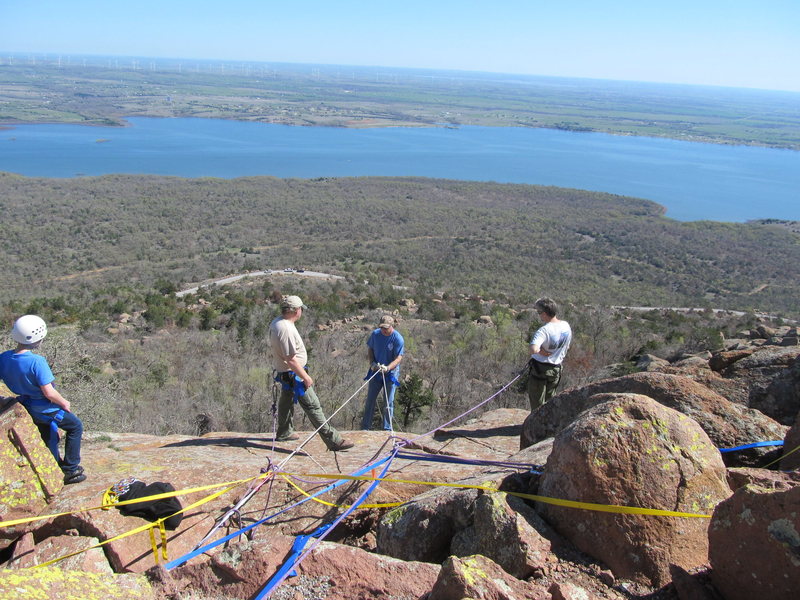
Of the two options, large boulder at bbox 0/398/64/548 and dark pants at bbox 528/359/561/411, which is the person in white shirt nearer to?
dark pants at bbox 528/359/561/411

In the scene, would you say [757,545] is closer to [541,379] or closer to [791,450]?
[791,450]

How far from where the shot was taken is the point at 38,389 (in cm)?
386

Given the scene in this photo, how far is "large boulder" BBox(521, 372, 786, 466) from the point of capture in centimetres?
370

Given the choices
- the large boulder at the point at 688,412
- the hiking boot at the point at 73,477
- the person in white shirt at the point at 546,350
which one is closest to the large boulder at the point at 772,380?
the large boulder at the point at 688,412

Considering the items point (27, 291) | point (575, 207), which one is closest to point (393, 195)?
point (575, 207)

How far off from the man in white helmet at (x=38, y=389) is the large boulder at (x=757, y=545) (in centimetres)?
404

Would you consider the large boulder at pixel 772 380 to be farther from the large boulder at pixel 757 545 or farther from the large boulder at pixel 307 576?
the large boulder at pixel 307 576

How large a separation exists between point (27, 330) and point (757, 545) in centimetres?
443

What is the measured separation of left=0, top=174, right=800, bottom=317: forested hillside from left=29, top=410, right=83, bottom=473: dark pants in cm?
2321

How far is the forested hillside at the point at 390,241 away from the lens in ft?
115

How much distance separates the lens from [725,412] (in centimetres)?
386

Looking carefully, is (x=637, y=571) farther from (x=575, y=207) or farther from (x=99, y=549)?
(x=575, y=207)

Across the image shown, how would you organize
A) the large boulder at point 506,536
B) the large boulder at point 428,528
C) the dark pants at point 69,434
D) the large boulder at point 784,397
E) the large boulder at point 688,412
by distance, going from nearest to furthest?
the large boulder at point 506,536
the large boulder at point 428,528
the large boulder at point 688,412
the dark pants at point 69,434
the large boulder at point 784,397

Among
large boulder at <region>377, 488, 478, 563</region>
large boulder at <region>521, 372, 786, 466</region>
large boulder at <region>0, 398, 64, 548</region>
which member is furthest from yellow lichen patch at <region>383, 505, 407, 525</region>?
large boulder at <region>0, 398, 64, 548</region>
